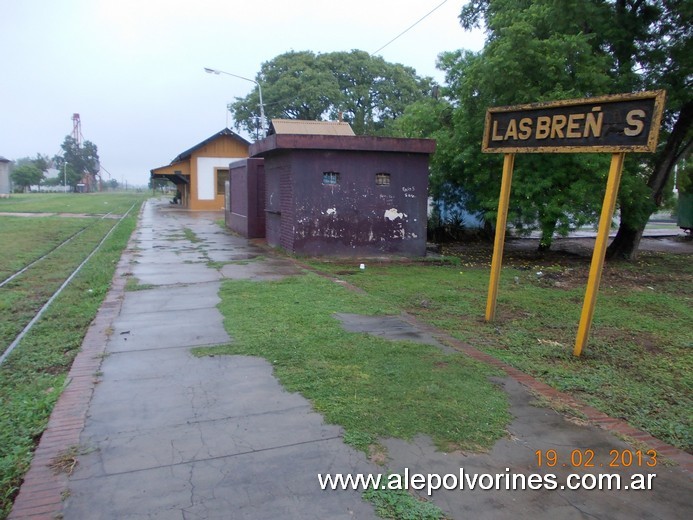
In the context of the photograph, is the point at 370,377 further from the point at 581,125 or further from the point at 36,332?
the point at 36,332

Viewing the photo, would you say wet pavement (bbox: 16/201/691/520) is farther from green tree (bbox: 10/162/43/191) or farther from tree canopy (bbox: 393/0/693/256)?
green tree (bbox: 10/162/43/191)

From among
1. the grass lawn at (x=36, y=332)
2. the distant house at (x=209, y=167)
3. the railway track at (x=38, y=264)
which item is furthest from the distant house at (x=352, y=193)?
the distant house at (x=209, y=167)

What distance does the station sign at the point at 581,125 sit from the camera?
5172 mm

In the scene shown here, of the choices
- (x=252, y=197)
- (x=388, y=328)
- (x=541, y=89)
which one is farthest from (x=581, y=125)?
(x=252, y=197)

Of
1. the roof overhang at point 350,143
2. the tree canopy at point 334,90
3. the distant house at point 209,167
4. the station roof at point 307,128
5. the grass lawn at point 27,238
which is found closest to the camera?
the grass lawn at point 27,238

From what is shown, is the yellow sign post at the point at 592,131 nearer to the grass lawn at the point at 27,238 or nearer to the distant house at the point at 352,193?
the distant house at the point at 352,193

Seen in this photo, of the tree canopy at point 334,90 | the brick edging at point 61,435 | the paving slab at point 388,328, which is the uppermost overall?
the tree canopy at point 334,90

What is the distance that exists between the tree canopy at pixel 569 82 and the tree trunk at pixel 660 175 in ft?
0.10

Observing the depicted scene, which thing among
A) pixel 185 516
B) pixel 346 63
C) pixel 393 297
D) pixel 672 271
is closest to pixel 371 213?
pixel 393 297

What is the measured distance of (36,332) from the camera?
6.12 meters

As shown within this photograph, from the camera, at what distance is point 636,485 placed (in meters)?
3.26

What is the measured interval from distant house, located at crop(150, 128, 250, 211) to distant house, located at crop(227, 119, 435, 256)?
2252 cm

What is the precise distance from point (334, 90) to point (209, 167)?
1346 cm

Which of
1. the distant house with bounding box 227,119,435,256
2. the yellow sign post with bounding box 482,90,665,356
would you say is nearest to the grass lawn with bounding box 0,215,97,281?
the distant house with bounding box 227,119,435,256
